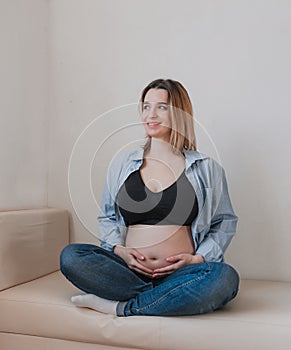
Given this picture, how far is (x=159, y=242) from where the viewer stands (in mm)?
1598

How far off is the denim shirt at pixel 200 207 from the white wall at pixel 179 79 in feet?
0.25

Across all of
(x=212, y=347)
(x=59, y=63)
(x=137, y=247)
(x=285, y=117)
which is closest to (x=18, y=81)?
(x=59, y=63)

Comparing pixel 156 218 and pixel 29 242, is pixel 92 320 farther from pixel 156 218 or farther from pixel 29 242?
pixel 29 242

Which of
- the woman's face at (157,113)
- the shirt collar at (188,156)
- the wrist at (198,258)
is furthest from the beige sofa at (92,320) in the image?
the woman's face at (157,113)

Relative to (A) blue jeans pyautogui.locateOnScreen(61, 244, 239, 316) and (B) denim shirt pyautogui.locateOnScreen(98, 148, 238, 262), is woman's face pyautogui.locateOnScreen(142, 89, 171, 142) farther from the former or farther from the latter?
(A) blue jeans pyautogui.locateOnScreen(61, 244, 239, 316)

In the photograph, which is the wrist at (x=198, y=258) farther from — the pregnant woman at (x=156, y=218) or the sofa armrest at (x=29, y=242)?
the sofa armrest at (x=29, y=242)

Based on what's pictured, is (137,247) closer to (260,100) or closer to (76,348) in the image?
(76,348)

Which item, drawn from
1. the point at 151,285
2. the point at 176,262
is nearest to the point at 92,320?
the point at 151,285

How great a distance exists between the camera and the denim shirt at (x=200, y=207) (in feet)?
5.39

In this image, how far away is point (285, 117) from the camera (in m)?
1.93

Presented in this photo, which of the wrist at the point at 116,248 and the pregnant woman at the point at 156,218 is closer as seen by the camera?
the pregnant woman at the point at 156,218

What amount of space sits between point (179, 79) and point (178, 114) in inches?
17.3

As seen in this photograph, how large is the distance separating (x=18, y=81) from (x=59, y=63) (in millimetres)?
260

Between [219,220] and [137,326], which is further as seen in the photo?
[219,220]
